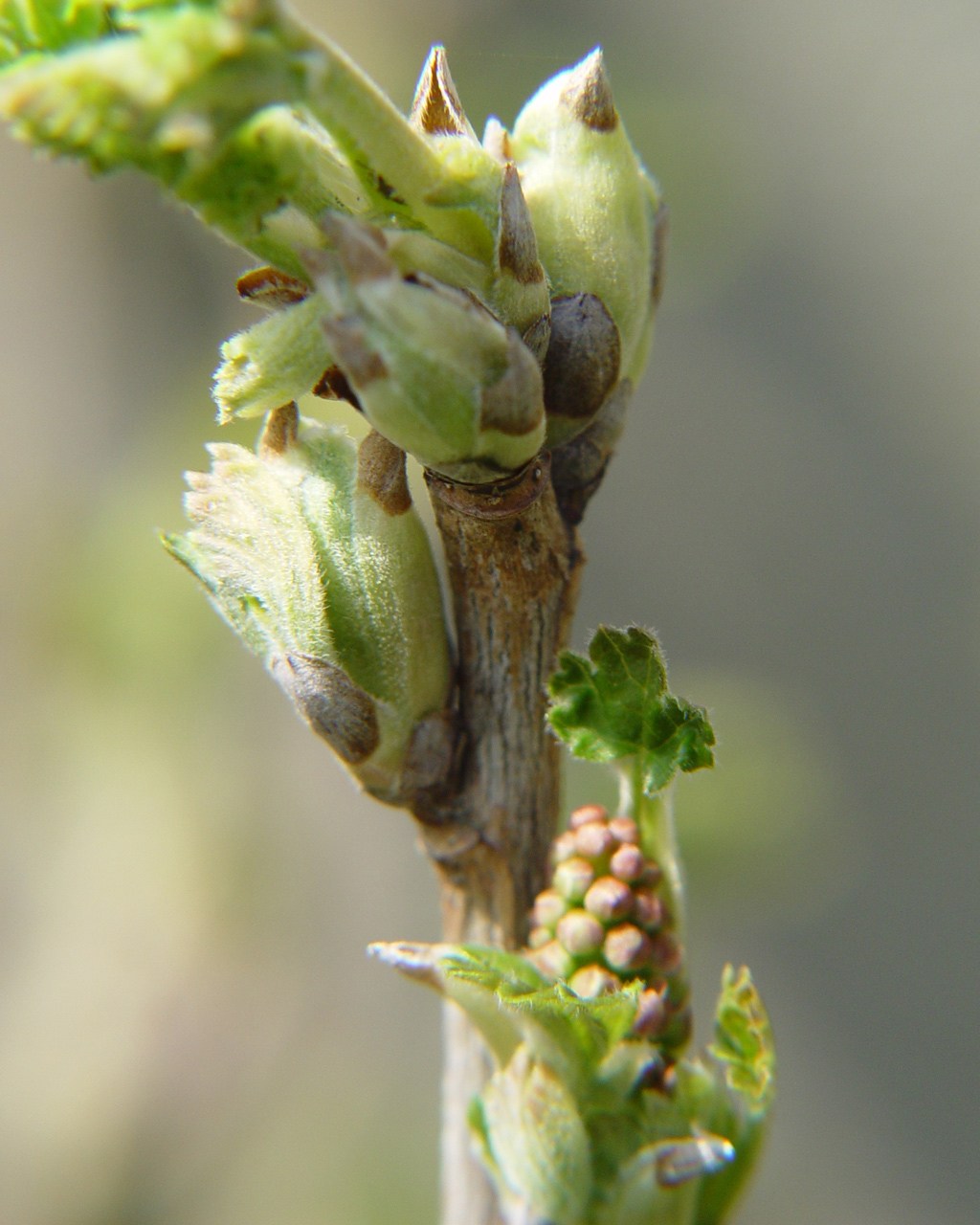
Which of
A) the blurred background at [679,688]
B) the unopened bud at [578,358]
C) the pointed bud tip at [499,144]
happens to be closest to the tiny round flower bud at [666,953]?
the unopened bud at [578,358]

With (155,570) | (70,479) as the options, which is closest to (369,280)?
(155,570)

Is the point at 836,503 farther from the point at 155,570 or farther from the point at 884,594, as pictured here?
the point at 155,570

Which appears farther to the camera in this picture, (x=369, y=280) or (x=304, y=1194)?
(x=304, y=1194)

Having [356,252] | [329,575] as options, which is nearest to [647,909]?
[329,575]

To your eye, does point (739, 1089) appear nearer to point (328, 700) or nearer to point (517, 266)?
point (328, 700)

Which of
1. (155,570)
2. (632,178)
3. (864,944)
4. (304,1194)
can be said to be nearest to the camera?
(632,178)

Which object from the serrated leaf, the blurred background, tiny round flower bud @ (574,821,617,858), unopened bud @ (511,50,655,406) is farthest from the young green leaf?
the blurred background

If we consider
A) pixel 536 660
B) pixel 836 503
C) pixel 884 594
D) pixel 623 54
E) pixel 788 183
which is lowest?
pixel 536 660
